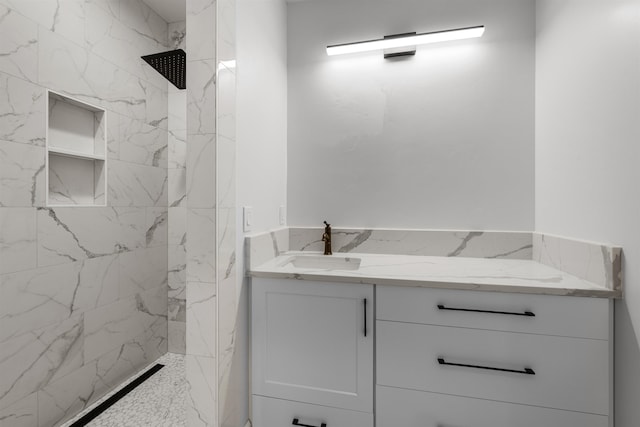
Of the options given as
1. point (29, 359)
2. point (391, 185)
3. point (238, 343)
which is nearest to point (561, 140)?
point (391, 185)

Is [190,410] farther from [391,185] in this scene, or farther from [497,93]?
[497,93]

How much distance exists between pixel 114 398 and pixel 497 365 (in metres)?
2.16

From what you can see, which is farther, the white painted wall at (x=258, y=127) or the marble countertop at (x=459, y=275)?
the white painted wall at (x=258, y=127)

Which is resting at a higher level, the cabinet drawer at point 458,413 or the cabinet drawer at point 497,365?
the cabinet drawer at point 497,365

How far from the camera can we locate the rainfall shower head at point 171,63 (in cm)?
166

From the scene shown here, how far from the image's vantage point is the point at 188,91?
3.88 feet

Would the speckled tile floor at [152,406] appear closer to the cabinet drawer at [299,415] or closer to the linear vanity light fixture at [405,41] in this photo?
the cabinet drawer at [299,415]

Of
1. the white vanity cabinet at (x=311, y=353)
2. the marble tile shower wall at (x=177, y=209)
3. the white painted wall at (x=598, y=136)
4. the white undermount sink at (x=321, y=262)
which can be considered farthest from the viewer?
the marble tile shower wall at (x=177, y=209)

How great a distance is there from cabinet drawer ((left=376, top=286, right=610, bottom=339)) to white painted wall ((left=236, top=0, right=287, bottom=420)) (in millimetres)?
710

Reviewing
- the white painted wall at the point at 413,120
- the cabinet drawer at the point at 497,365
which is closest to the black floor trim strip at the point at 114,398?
the white painted wall at the point at 413,120

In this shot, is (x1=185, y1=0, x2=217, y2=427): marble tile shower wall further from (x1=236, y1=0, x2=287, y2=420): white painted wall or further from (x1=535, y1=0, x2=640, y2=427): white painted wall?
(x1=535, y1=0, x2=640, y2=427): white painted wall

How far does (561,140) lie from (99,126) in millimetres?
2653

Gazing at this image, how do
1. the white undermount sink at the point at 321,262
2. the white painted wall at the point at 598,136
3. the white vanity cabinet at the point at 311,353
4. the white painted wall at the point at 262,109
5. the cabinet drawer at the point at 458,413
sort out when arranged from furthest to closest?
1. the white undermount sink at the point at 321,262
2. the white painted wall at the point at 262,109
3. the white vanity cabinet at the point at 311,353
4. the cabinet drawer at the point at 458,413
5. the white painted wall at the point at 598,136

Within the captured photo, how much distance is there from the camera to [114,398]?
1.82 m
